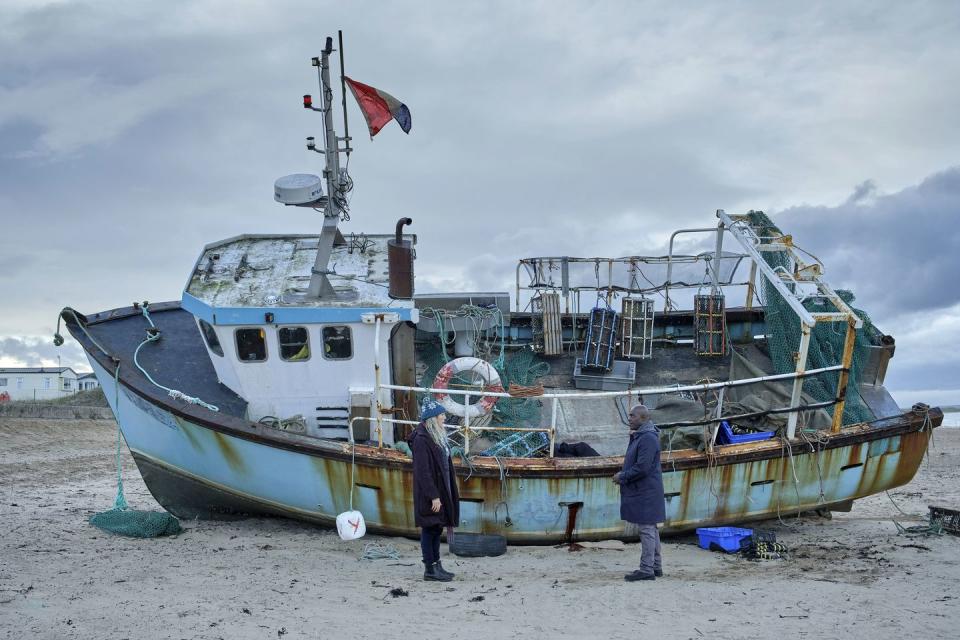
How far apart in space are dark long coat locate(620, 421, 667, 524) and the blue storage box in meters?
2.44

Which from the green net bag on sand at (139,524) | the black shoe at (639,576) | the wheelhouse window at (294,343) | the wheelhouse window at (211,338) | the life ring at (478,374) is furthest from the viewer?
the wheelhouse window at (211,338)

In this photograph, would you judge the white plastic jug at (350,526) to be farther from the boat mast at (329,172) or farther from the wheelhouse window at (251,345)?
the boat mast at (329,172)

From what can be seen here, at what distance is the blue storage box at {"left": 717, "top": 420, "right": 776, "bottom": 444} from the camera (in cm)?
919

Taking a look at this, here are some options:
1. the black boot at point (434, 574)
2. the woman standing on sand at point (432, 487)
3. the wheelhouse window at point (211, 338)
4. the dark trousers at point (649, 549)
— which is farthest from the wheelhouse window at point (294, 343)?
the dark trousers at point (649, 549)

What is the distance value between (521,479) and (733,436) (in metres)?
A: 2.44

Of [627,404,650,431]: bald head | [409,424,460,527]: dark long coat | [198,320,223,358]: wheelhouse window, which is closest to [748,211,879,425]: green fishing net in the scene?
[627,404,650,431]: bald head

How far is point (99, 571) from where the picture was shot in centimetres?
713

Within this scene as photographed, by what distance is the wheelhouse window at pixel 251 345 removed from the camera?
9422 mm

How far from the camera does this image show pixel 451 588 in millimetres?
6680

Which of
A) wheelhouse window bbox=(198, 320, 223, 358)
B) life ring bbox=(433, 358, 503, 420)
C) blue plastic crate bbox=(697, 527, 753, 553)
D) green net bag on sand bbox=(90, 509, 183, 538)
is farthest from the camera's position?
wheelhouse window bbox=(198, 320, 223, 358)

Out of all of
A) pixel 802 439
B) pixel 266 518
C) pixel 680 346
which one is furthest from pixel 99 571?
pixel 680 346

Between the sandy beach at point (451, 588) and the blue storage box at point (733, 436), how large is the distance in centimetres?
110

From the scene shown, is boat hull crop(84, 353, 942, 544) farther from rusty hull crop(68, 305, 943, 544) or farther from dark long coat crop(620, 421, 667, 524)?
dark long coat crop(620, 421, 667, 524)

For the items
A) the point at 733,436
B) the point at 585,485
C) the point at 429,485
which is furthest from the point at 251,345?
the point at 733,436
